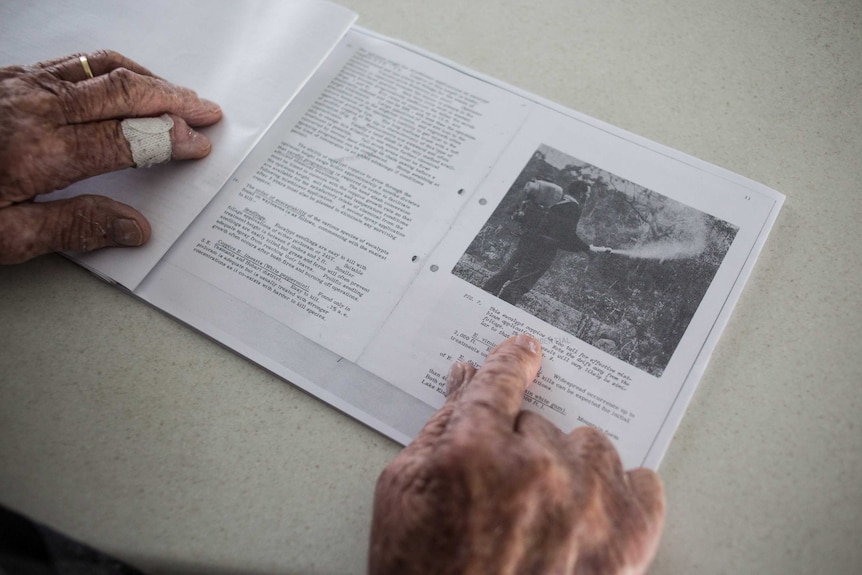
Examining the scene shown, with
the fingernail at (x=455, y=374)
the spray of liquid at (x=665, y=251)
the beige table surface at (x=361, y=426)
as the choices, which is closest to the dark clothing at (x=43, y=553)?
the beige table surface at (x=361, y=426)

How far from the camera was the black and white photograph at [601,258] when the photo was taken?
66 centimetres

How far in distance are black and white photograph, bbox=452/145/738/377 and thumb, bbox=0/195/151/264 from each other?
39 centimetres

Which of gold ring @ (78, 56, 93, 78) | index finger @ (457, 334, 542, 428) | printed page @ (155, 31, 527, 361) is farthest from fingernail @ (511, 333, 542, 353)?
gold ring @ (78, 56, 93, 78)

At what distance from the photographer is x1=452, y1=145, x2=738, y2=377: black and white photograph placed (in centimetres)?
66

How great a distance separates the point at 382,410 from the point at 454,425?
0.15 m

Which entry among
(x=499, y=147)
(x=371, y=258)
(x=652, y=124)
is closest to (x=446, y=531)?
(x=371, y=258)

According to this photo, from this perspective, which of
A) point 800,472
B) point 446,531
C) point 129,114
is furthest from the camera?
point 129,114

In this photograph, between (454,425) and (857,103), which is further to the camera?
(857,103)

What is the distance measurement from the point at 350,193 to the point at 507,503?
0.46 m

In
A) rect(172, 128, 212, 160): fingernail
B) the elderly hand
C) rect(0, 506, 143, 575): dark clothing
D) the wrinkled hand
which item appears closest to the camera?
the wrinkled hand

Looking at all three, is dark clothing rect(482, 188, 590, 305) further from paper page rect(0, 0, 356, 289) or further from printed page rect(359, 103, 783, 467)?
paper page rect(0, 0, 356, 289)

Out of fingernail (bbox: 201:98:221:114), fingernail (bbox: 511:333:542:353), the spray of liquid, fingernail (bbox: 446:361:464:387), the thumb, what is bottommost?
the thumb

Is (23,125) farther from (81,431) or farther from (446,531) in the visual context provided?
(446,531)

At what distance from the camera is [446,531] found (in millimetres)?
432
